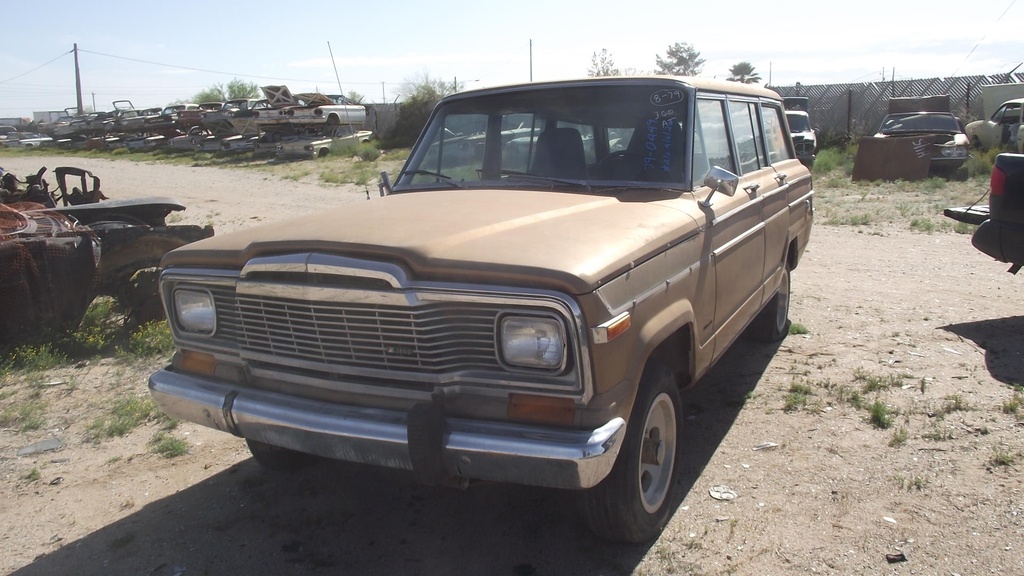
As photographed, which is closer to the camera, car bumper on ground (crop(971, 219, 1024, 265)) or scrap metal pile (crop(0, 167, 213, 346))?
scrap metal pile (crop(0, 167, 213, 346))

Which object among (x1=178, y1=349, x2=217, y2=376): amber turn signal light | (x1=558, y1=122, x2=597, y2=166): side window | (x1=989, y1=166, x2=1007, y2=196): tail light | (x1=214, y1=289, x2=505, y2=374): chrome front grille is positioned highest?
(x1=558, y1=122, x2=597, y2=166): side window

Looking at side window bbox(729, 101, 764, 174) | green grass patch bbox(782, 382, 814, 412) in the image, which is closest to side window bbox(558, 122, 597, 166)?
side window bbox(729, 101, 764, 174)

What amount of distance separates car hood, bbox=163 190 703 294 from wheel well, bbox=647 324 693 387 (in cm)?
43

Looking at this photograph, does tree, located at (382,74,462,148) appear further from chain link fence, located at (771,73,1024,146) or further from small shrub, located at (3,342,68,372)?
small shrub, located at (3,342,68,372)

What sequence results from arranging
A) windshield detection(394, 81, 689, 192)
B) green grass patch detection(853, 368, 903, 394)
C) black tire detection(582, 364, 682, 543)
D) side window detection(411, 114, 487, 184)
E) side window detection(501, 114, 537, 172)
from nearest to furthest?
black tire detection(582, 364, 682, 543) → windshield detection(394, 81, 689, 192) → side window detection(501, 114, 537, 172) → side window detection(411, 114, 487, 184) → green grass patch detection(853, 368, 903, 394)

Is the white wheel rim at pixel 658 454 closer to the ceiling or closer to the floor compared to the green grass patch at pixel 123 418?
closer to the ceiling

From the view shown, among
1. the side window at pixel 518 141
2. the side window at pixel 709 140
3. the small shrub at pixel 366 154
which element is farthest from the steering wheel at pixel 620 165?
the small shrub at pixel 366 154

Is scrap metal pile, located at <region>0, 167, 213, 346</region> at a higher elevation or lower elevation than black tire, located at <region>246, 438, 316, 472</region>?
higher

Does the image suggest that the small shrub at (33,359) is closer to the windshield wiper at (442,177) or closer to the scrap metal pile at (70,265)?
the scrap metal pile at (70,265)

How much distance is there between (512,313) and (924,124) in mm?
17628

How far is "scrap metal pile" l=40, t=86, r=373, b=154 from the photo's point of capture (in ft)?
83.9

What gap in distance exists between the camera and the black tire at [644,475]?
2930 millimetres

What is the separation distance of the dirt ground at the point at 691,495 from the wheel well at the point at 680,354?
58cm

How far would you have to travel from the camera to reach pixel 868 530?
129 inches
